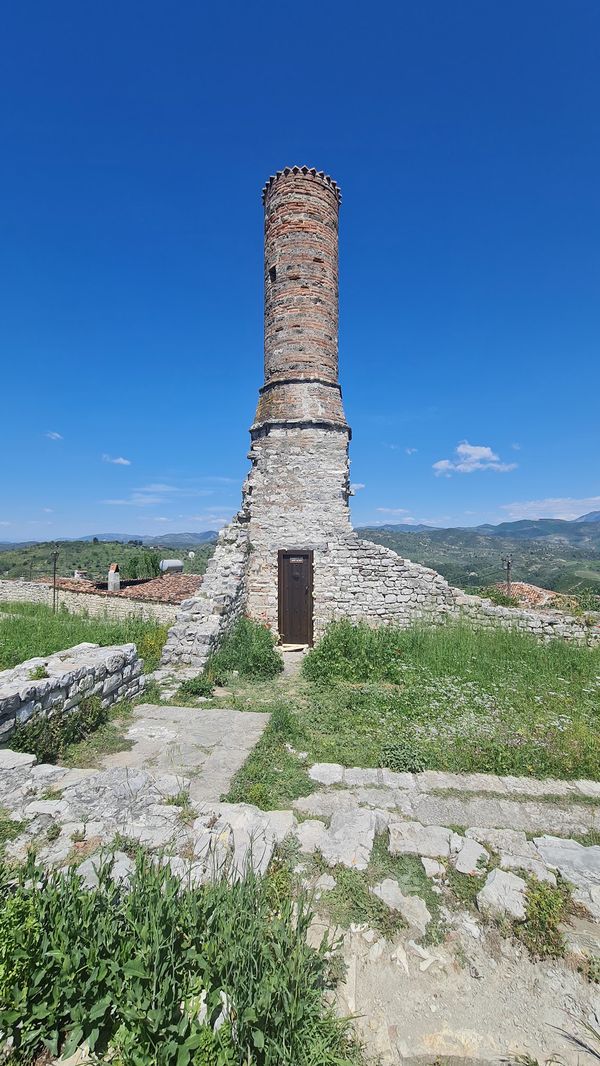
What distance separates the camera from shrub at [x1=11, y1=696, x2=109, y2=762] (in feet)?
18.1

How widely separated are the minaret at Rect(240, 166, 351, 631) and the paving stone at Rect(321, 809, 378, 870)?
8730 millimetres

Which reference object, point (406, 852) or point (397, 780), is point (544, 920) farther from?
point (397, 780)

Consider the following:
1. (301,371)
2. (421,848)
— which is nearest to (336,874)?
(421,848)

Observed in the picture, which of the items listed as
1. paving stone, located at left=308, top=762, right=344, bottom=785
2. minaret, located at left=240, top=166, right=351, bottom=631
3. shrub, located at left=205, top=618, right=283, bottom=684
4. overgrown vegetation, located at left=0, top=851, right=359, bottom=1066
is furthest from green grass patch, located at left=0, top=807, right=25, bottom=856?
minaret, located at left=240, top=166, right=351, bottom=631

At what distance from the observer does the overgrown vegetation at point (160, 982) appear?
2.12 metres

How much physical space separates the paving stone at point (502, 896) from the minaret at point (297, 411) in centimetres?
957

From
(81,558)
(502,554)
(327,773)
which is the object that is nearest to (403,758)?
(327,773)

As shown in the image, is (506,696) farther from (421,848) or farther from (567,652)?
(421,848)

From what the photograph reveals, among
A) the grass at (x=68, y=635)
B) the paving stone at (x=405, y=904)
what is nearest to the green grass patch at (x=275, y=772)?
the paving stone at (x=405, y=904)

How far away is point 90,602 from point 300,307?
14785 mm

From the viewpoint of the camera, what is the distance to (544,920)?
3.04 metres

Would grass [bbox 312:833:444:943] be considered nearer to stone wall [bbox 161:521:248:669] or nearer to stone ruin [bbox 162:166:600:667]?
stone wall [bbox 161:521:248:669]

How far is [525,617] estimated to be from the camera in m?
11.2

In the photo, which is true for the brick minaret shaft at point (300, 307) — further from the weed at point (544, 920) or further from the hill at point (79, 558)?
the hill at point (79, 558)
